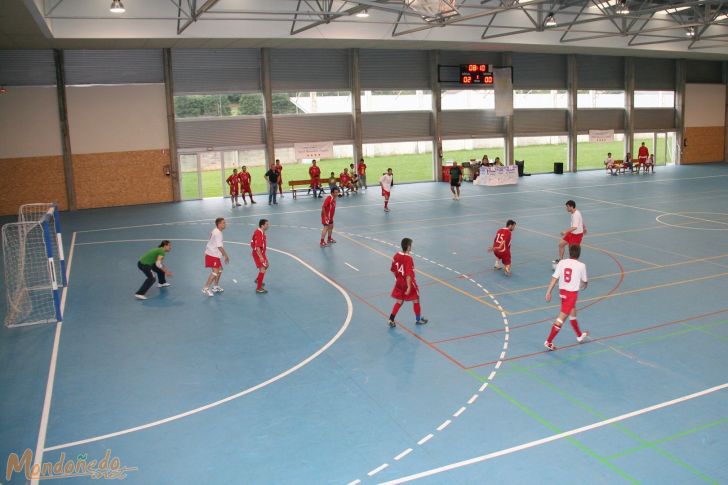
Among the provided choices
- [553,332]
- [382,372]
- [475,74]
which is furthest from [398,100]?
[382,372]

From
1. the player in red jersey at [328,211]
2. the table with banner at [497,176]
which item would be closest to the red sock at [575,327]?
the player in red jersey at [328,211]

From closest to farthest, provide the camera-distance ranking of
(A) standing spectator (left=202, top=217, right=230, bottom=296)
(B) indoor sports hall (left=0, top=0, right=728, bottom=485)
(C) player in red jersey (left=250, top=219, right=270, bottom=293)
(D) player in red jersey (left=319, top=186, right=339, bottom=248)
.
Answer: (B) indoor sports hall (left=0, top=0, right=728, bottom=485), (A) standing spectator (left=202, top=217, right=230, bottom=296), (C) player in red jersey (left=250, top=219, right=270, bottom=293), (D) player in red jersey (left=319, top=186, right=339, bottom=248)

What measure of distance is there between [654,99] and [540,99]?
408 inches

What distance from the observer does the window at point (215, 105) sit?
33.2 meters

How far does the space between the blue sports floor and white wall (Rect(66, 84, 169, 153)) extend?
45.0 feet

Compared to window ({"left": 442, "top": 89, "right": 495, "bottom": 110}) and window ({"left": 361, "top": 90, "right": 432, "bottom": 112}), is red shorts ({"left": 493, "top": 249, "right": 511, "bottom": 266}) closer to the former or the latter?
window ({"left": 361, "top": 90, "right": 432, "bottom": 112})

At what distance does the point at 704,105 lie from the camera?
47.6 metres

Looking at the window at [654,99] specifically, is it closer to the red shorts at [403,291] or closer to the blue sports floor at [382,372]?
the blue sports floor at [382,372]

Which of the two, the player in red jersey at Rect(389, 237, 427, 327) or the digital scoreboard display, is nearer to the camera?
the player in red jersey at Rect(389, 237, 427, 327)

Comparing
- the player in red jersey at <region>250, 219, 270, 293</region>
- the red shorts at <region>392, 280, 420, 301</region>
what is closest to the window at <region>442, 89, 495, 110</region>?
the player in red jersey at <region>250, 219, 270, 293</region>

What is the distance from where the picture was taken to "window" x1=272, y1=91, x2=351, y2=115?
3500cm

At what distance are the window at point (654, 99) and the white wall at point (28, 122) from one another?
38359 millimetres

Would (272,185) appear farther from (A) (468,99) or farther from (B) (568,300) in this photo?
(B) (568,300)

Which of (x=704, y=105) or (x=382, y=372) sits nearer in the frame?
(x=382, y=372)
